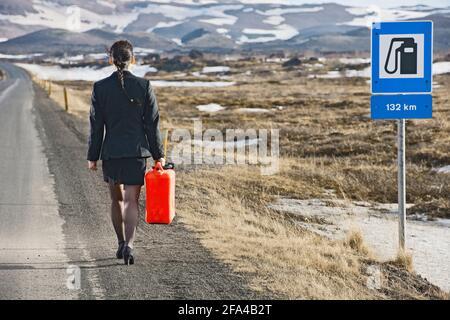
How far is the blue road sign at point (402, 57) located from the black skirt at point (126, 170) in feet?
8.19

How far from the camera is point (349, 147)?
19.5 m

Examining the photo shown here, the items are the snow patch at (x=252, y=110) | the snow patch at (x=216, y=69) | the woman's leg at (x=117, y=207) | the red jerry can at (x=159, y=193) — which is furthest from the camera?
the snow patch at (x=216, y=69)

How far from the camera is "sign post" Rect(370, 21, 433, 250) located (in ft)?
21.4

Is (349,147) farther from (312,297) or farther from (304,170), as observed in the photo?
(312,297)

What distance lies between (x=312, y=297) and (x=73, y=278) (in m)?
2.13

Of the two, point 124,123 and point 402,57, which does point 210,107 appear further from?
point 124,123

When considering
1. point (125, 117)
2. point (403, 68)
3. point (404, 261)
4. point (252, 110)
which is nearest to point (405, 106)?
point (403, 68)

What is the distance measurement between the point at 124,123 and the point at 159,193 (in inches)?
32.4

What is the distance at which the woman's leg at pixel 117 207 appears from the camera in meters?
6.18

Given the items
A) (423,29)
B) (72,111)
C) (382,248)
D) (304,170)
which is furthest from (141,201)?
(72,111)

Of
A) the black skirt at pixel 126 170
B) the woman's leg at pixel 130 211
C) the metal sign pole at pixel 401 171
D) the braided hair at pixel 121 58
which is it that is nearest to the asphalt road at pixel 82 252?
the woman's leg at pixel 130 211

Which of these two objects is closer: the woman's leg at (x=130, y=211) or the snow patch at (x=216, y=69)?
the woman's leg at (x=130, y=211)

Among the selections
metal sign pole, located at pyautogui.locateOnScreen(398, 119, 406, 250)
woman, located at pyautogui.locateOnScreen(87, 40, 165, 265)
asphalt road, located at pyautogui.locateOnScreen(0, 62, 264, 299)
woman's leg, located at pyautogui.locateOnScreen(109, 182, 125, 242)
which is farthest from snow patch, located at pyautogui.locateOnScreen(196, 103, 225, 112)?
woman, located at pyautogui.locateOnScreen(87, 40, 165, 265)

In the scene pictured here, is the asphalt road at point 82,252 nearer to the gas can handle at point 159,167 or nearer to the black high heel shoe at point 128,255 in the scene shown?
the black high heel shoe at point 128,255
